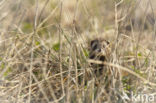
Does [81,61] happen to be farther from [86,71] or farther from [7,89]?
[7,89]

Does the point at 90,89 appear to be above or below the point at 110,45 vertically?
below

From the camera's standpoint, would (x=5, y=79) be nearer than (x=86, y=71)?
No

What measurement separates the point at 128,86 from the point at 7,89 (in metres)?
0.74

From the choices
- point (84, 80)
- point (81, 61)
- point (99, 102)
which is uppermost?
point (81, 61)

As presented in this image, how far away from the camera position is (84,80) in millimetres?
1465

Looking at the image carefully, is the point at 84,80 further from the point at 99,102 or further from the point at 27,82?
the point at 27,82

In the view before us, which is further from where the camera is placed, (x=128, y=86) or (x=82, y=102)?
(x=128, y=86)

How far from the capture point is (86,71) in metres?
1.45

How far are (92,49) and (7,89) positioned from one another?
0.59 m

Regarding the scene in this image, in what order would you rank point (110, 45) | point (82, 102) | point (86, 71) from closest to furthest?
1. point (82, 102)
2. point (86, 71)
3. point (110, 45)

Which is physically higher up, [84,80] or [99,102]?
[84,80]

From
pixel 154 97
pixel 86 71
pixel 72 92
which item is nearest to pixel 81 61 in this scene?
pixel 86 71

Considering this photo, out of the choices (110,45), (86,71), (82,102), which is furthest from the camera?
(110,45)

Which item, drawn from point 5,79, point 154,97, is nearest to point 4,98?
point 5,79
